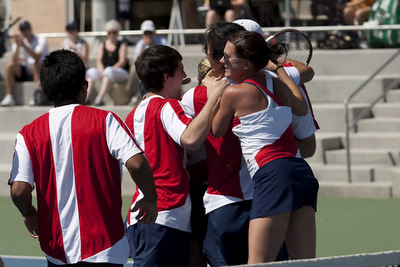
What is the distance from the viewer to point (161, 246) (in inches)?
202

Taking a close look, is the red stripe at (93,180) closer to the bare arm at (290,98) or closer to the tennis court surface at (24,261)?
the bare arm at (290,98)

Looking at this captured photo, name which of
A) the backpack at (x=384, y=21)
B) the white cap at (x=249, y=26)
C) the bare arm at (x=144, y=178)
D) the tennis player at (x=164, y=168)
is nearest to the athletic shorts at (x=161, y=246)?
the tennis player at (x=164, y=168)

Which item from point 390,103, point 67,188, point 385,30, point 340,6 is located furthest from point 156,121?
point 340,6

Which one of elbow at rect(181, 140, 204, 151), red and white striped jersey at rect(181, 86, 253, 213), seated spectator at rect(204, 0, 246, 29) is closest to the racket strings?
red and white striped jersey at rect(181, 86, 253, 213)

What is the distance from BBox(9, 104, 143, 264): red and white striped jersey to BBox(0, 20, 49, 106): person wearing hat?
1098cm

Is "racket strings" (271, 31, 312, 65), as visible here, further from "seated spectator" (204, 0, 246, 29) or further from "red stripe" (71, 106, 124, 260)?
"seated spectator" (204, 0, 246, 29)

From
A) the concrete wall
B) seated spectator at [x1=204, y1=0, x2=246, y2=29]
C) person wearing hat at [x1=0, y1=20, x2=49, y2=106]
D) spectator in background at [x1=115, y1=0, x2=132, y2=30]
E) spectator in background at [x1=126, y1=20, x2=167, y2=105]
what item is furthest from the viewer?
the concrete wall

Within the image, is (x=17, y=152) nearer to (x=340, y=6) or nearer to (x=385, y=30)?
(x=385, y=30)

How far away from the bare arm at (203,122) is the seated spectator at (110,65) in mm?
9773

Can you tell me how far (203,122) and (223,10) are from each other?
1074 centimetres

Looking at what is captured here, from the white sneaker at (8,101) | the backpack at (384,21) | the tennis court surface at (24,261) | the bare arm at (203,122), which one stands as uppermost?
the backpack at (384,21)

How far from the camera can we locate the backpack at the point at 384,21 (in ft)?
47.0

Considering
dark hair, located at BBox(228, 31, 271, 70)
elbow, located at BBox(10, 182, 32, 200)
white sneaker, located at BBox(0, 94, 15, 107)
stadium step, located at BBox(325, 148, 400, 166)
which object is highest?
dark hair, located at BBox(228, 31, 271, 70)

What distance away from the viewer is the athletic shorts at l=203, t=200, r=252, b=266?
504 cm
